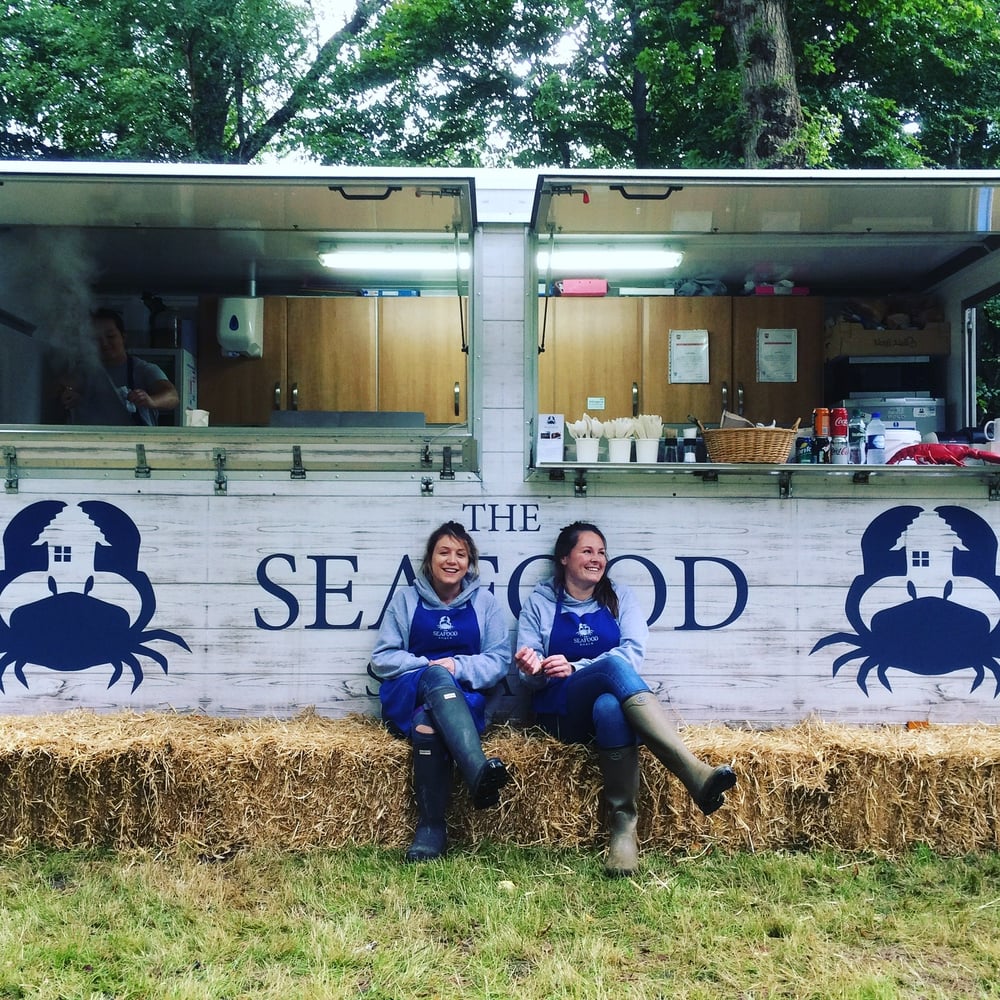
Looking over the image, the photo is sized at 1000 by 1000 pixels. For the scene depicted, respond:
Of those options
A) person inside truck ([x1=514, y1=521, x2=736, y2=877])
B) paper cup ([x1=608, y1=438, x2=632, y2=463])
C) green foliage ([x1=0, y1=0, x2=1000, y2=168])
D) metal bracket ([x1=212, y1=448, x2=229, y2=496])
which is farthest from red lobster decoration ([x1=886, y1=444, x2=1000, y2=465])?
green foliage ([x1=0, y1=0, x2=1000, y2=168])

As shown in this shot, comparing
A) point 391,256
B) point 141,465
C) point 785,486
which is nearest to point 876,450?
point 785,486

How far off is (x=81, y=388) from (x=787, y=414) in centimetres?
432

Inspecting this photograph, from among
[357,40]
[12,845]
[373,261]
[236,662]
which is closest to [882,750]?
[236,662]

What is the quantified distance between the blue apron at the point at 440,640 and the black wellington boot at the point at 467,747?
0.20 meters

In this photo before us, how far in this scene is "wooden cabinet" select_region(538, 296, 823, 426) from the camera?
606 centimetres

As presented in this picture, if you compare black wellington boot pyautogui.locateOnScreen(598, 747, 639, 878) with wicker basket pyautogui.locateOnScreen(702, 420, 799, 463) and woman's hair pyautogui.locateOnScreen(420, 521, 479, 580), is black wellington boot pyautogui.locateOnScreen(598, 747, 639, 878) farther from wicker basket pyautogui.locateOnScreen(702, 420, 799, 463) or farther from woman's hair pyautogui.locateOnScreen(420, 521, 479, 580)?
wicker basket pyautogui.locateOnScreen(702, 420, 799, 463)

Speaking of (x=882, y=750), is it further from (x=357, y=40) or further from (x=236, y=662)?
(x=357, y=40)

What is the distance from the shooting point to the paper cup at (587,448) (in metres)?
3.81

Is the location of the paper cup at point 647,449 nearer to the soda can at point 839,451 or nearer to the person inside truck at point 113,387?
the soda can at point 839,451

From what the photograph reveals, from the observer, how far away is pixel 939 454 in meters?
3.87

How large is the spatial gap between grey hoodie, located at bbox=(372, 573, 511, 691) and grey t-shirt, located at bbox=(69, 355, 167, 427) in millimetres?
2484

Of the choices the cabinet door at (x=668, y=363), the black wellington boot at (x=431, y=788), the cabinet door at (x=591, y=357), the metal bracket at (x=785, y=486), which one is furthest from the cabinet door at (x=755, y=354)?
the black wellington boot at (x=431, y=788)

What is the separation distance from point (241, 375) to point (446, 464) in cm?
298

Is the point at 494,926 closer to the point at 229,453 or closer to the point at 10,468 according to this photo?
the point at 229,453
